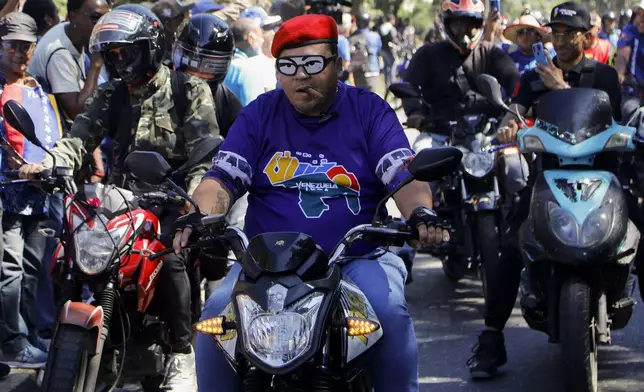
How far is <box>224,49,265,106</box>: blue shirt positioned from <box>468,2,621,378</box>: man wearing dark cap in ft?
7.88

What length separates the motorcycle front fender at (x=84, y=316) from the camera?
16.5 ft

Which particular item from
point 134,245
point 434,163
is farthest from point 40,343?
point 434,163

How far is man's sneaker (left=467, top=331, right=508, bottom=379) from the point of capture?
6.70 m

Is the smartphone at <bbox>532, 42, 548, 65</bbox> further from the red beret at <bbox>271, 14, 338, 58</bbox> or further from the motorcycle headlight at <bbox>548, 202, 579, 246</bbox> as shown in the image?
the red beret at <bbox>271, 14, 338, 58</bbox>

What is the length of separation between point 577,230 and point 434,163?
2.17 meters

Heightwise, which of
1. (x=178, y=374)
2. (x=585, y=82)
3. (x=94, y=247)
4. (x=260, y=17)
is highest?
(x=585, y=82)

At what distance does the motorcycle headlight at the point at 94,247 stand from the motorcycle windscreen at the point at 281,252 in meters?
1.70

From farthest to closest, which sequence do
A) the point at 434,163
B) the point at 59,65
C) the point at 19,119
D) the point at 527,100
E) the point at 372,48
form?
the point at 372,48 < the point at 59,65 < the point at 527,100 < the point at 19,119 < the point at 434,163

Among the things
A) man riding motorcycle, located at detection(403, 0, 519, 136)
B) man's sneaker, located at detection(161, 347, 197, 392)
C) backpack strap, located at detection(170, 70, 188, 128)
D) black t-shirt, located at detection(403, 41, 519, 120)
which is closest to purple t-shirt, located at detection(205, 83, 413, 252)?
man's sneaker, located at detection(161, 347, 197, 392)

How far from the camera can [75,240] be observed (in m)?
5.18

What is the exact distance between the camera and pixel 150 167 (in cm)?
416

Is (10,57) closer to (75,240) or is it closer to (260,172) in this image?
(75,240)

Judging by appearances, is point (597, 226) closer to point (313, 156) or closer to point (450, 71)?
point (313, 156)

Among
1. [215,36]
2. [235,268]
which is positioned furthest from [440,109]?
[235,268]
